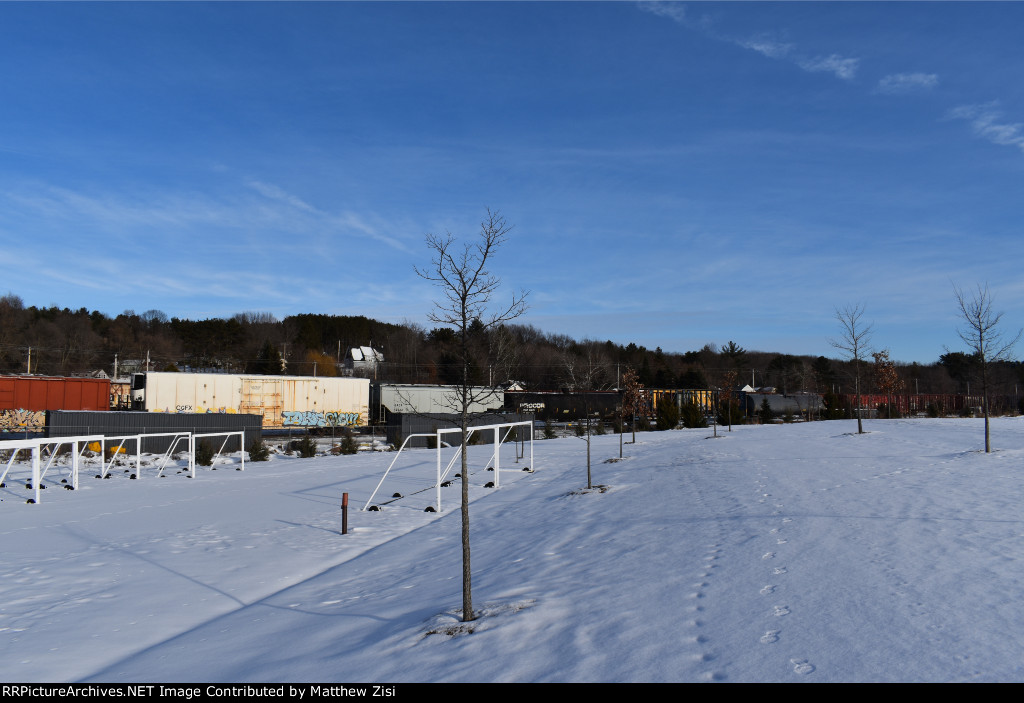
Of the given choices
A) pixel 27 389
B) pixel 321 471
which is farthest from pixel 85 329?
pixel 321 471

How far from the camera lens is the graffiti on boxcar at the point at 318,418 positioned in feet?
141

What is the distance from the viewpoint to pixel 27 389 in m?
36.6

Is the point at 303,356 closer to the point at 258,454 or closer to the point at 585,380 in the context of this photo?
the point at 258,454

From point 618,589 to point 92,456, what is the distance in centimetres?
3055

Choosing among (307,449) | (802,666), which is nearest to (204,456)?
(307,449)

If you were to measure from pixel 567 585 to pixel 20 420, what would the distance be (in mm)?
40241

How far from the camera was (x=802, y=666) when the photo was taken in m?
5.03

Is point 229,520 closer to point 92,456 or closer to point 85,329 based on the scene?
point 92,456

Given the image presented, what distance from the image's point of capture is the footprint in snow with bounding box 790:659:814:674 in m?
4.96

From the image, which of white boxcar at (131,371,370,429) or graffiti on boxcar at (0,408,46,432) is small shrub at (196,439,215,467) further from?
graffiti on boxcar at (0,408,46,432)

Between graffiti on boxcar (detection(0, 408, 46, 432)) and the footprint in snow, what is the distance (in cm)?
4194

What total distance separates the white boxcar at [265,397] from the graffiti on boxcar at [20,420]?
5187 millimetres

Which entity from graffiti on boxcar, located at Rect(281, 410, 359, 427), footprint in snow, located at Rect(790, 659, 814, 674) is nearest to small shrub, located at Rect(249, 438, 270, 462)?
graffiti on boxcar, located at Rect(281, 410, 359, 427)

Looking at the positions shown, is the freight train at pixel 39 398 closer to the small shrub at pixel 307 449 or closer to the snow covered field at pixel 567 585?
the small shrub at pixel 307 449
